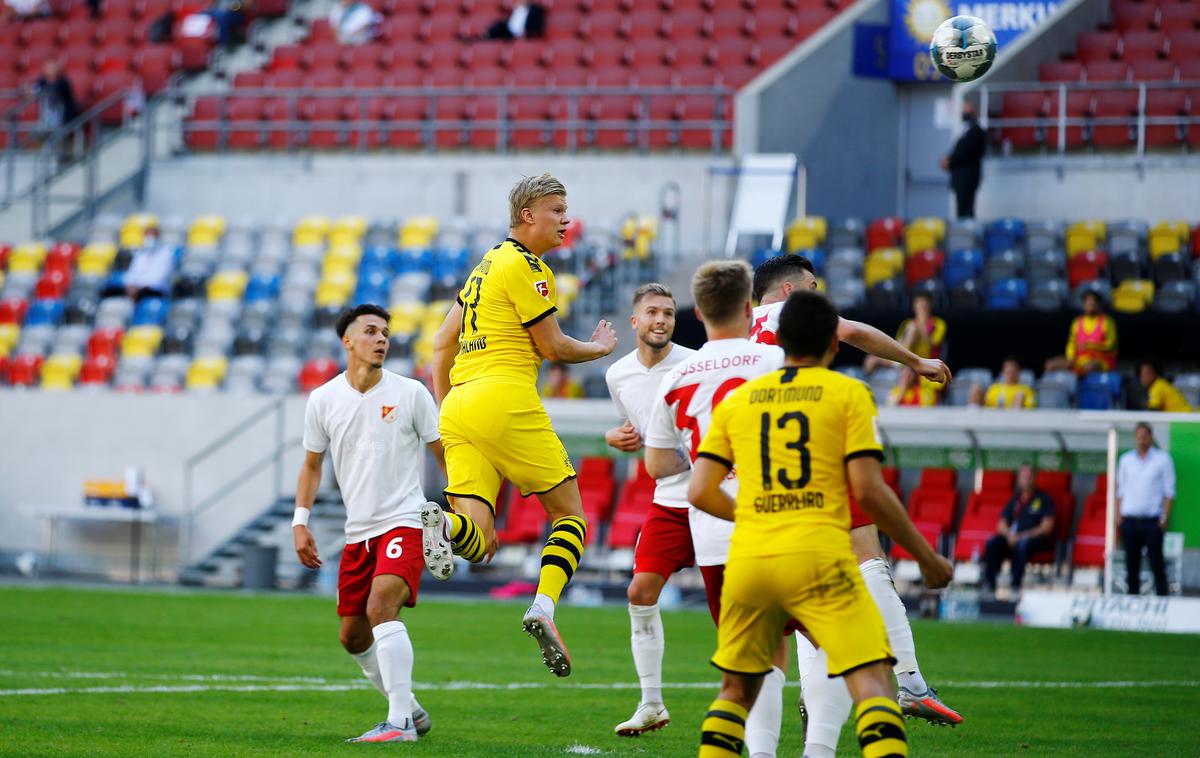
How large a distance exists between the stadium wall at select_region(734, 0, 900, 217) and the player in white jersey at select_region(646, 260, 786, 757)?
1972 cm

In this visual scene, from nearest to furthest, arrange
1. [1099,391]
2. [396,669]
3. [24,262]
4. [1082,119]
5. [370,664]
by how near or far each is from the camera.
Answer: [396,669] < [370,664] < [1099,391] < [1082,119] < [24,262]

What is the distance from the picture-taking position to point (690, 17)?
30094 millimetres

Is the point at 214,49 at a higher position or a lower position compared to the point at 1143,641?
higher

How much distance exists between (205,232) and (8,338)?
11.4 feet

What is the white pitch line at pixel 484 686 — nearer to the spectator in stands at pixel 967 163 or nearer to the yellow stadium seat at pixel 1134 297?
the yellow stadium seat at pixel 1134 297

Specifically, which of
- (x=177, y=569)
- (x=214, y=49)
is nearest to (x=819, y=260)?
(x=177, y=569)

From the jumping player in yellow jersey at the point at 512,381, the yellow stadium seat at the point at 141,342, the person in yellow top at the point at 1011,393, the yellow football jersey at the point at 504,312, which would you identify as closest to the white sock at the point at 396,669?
the jumping player in yellow jersey at the point at 512,381

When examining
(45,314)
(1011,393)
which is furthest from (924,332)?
(45,314)

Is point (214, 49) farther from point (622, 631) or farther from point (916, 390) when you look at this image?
point (622, 631)

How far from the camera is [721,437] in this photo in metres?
6.29

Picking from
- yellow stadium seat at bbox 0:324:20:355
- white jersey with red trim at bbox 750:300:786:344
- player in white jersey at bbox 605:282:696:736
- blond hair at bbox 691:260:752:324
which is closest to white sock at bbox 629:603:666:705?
player in white jersey at bbox 605:282:696:736

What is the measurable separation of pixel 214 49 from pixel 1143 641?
73.6 feet

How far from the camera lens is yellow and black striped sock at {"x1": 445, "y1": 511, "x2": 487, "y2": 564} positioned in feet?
27.7

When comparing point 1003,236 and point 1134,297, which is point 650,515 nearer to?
point 1134,297
